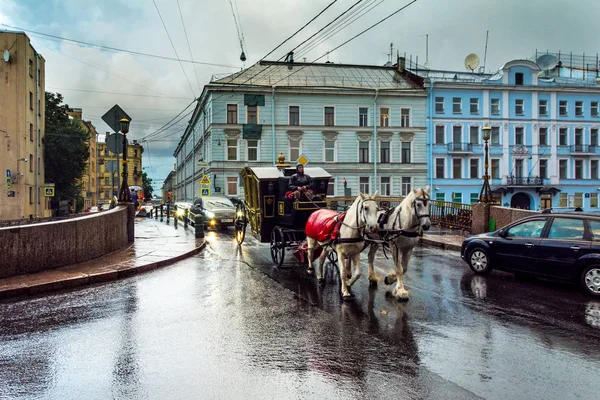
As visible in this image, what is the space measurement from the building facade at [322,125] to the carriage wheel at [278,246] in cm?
3262

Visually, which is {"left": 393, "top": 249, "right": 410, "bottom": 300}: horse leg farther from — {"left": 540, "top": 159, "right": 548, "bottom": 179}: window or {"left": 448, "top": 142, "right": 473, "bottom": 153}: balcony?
{"left": 540, "top": 159, "right": 548, "bottom": 179}: window

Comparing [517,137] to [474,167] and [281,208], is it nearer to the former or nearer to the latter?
[474,167]

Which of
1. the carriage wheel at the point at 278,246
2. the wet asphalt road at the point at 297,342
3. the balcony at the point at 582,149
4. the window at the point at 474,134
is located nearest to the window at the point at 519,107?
the window at the point at 474,134

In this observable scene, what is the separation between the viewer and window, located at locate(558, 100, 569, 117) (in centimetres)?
5072

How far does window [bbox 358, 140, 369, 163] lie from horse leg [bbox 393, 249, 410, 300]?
39196mm

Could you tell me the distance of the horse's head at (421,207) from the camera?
7.60 meters

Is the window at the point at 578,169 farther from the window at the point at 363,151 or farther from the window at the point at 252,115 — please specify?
the window at the point at 252,115

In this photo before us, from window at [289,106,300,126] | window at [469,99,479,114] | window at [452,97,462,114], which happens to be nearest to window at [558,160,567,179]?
window at [469,99,479,114]

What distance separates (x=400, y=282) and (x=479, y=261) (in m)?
3.78

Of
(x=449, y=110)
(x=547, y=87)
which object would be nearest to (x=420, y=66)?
(x=449, y=110)

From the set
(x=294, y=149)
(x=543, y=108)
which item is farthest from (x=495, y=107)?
(x=294, y=149)

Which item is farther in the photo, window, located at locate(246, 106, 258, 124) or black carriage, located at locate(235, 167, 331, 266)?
window, located at locate(246, 106, 258, 124)

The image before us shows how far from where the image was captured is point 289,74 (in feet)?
154

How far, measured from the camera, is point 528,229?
993 centimetres
